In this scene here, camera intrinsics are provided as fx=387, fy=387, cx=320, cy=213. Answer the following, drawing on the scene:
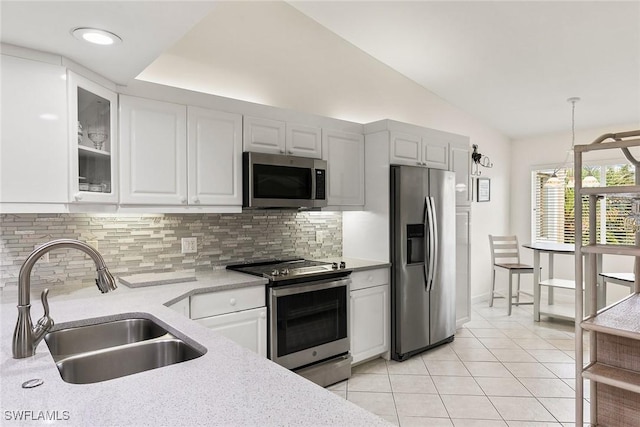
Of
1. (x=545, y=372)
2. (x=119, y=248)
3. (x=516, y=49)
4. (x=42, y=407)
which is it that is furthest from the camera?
(x=516, y=49)

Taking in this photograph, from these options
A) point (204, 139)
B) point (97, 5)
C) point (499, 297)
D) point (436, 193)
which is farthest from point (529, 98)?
point (97, 5)

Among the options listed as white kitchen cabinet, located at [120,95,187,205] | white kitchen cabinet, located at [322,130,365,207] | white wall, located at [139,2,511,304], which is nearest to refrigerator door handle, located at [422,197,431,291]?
white kitchen cabinet, located at [322,130,365,207]

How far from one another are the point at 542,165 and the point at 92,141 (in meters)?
5.74

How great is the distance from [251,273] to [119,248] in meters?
0.90

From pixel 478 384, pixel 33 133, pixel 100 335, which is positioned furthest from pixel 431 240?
pixel 33 133

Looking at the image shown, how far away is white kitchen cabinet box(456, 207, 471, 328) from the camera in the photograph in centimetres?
418

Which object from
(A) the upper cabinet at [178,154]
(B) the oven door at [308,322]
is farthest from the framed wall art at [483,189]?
(A) the upper cabinet at [178,154]

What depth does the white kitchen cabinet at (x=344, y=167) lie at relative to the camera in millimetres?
3424

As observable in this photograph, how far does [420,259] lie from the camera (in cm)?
358

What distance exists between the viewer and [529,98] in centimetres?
453

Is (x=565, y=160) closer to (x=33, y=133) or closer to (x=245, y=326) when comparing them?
(x=245, y=326)

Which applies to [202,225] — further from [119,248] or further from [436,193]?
[436,193]

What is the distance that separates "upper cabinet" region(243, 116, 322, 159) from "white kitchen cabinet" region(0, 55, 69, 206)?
1.20 meters

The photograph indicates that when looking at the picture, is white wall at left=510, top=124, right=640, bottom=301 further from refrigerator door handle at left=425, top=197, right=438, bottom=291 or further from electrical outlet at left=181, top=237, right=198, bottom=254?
electrical outlet at left=181, top=237, right=198, bottom=254
